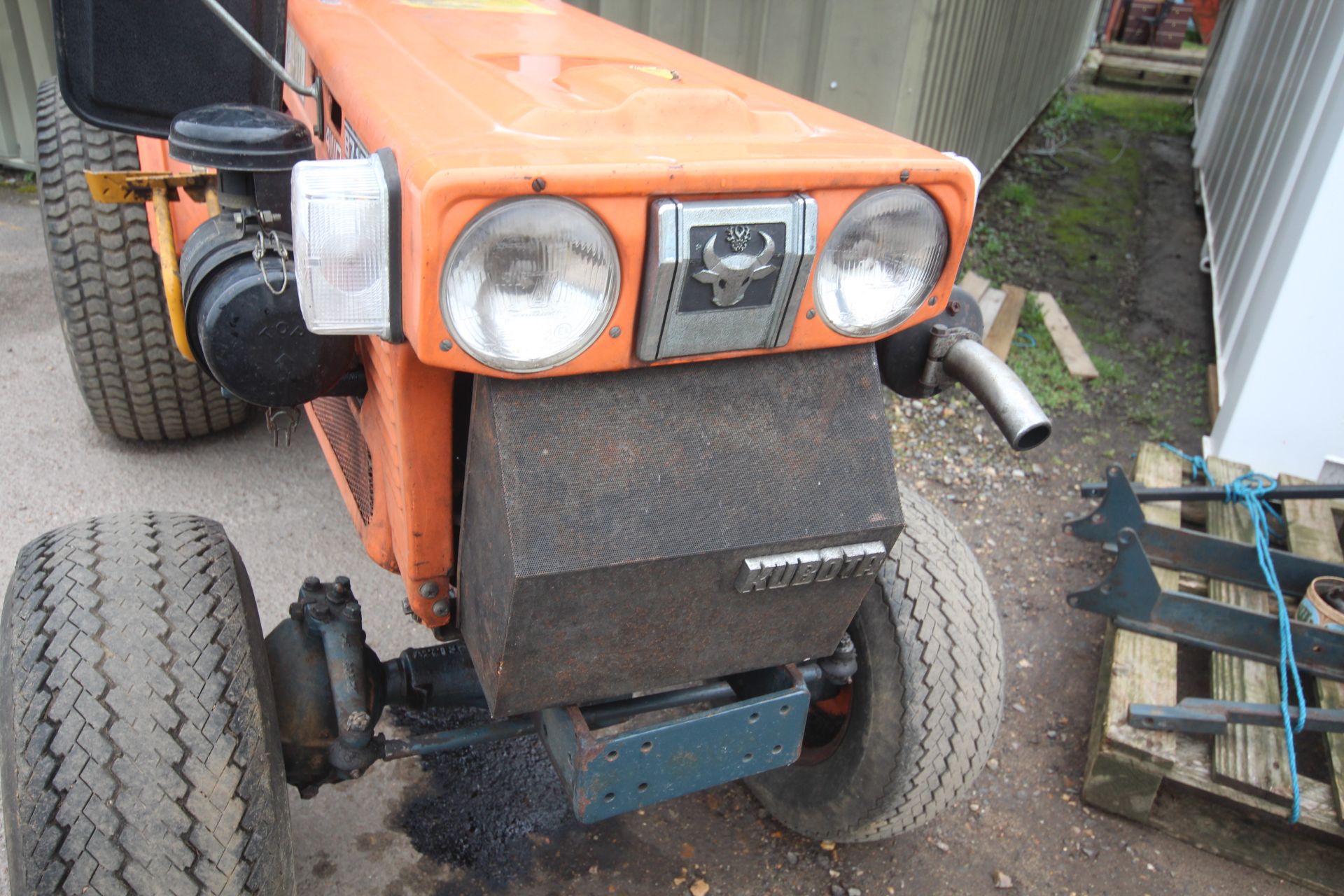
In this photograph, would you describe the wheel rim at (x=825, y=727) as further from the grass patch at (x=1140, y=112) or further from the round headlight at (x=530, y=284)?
the grass patch at (x=1140, y=112)

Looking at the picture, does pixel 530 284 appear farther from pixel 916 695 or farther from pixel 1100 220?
pixel 1100 220

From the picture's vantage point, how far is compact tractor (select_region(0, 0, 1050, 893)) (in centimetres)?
113

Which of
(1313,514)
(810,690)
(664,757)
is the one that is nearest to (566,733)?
(664,757)

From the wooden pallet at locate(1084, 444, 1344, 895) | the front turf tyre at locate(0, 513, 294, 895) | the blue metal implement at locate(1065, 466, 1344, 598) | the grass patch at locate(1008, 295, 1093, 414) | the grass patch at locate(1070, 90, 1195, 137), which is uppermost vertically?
the front turf tyre at locate(0, 513, 294, 895)

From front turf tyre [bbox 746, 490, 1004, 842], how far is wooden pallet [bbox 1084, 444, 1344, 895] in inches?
24.1

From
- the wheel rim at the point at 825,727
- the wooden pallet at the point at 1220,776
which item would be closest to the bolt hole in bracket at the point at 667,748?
the wheel rim at the point at 825,727

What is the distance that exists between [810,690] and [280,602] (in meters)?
1.51

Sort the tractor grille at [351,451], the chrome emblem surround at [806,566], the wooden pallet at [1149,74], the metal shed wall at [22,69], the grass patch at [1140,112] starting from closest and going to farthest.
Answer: the chrome emblem surround at [806,566] < the tractor grille at [351,451] < the metal shed wall at [22,69] < the grass patch at [1140,112] < the wooden pallet at [1149,74]

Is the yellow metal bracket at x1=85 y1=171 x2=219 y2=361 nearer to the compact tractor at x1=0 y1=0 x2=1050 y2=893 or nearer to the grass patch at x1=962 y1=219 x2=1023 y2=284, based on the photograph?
the compact tractor at x1=0 y1=0 x2=1050 y2=893

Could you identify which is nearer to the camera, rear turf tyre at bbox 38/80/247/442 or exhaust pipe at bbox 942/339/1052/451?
exhaust pipe at bbox 942/339/1052/451

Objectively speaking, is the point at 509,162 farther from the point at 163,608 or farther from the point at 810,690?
the point at 810,690

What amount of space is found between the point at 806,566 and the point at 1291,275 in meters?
2.94

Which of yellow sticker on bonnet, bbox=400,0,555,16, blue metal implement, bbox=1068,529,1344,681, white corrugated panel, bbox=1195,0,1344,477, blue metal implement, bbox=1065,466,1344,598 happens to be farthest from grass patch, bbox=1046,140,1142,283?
yellow sticker on bonnet, bbox=400,0,555,16

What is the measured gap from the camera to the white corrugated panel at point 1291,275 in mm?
3371
